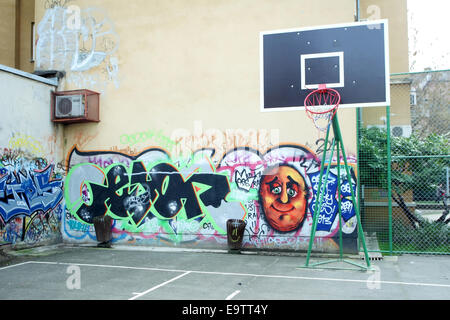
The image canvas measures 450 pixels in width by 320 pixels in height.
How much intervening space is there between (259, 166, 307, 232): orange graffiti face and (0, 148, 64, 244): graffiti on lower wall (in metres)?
5.89

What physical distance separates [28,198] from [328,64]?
819 cm

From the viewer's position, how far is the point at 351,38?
8.87 meters

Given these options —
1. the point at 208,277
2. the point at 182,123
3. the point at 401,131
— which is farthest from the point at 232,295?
the point at 401,131

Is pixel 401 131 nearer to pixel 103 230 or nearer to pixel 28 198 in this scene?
pixel 103 230

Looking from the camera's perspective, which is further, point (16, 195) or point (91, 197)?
point (91, 197)

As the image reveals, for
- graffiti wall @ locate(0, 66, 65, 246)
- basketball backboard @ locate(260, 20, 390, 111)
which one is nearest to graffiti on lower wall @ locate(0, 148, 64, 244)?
graffiti wall @ locate(0, 66, 65, 246)

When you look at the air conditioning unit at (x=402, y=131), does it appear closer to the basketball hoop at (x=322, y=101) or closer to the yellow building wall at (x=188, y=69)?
the yellow building wall at (x=188, y=69)

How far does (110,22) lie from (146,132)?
11.2 feet

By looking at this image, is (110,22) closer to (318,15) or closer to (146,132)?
(146,132)

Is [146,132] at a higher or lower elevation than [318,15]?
lower

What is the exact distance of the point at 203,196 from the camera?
1144 centimetres

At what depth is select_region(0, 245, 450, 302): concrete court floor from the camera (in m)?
6.94

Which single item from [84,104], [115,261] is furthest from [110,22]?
[115,261]

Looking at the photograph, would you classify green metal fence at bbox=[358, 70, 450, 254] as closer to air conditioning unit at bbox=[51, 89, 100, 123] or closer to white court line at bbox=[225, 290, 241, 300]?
white court line at bbox=[225, 290, 241, 300]
